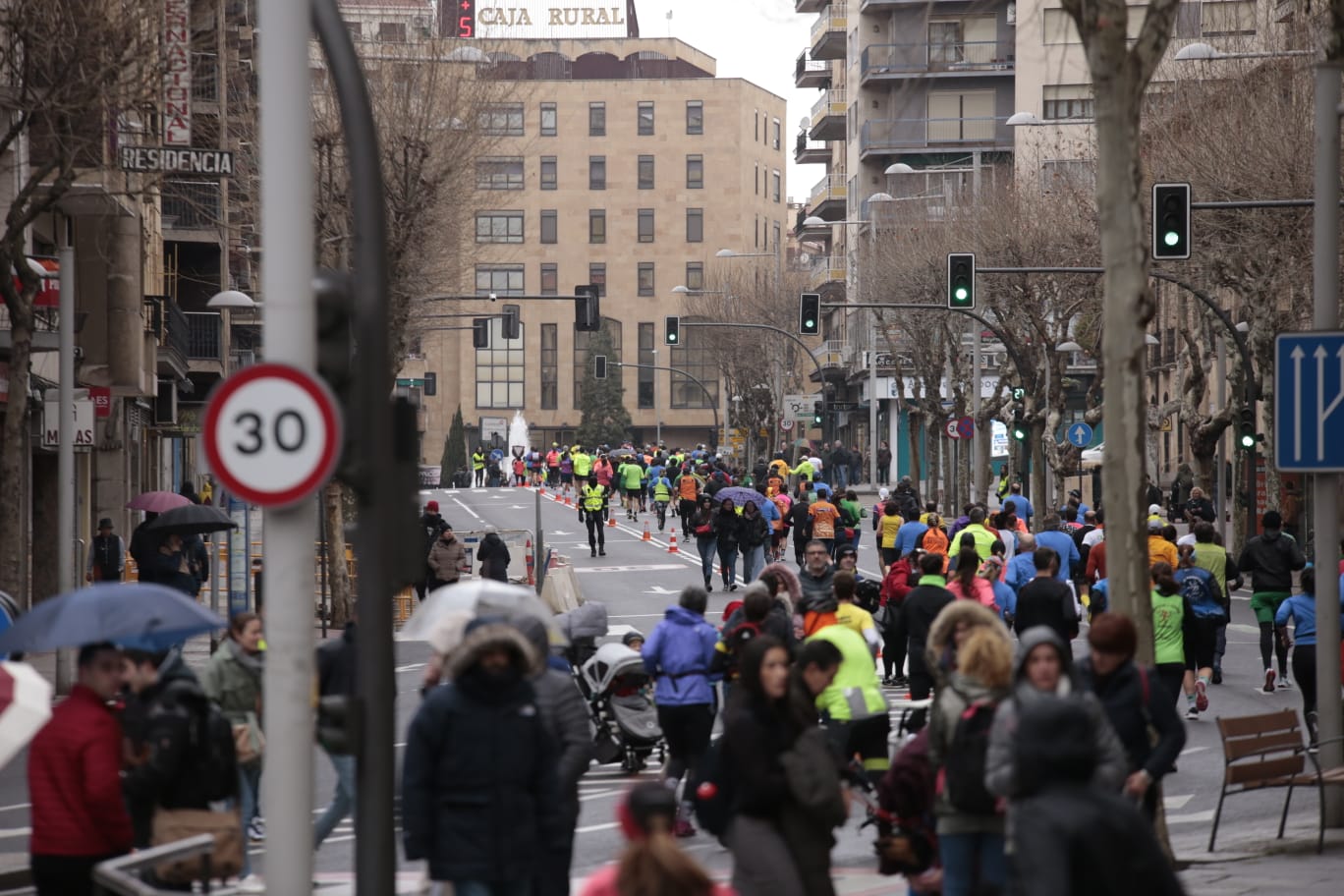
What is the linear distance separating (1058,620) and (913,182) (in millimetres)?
62885

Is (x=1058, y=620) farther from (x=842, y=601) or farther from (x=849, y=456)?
(x=849, y=456)

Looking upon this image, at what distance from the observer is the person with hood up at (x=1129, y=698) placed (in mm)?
8969

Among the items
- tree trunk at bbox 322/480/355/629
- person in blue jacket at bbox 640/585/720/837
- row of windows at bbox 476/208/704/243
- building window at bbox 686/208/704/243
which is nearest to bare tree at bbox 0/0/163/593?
tree trunk at bbox 322/480/355/629

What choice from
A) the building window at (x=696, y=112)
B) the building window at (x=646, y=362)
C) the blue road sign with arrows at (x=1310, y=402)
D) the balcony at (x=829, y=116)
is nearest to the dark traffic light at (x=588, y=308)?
the blue road sign with arrows at (x=1310, y=402)

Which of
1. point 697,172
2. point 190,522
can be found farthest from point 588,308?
point 697,172

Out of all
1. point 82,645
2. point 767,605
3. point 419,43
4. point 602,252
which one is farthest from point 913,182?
point 82,645

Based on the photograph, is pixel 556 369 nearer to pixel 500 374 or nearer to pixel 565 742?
pixel 500 374

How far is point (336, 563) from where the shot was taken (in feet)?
98.1

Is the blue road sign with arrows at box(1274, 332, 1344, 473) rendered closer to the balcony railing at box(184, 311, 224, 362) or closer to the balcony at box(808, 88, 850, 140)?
the balcony railing at box(184, 311, 224, 362)

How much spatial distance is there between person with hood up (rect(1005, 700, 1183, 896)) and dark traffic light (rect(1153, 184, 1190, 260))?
680 inches

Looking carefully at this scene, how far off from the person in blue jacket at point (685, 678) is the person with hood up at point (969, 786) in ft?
16.1

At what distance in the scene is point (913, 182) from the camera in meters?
78.2

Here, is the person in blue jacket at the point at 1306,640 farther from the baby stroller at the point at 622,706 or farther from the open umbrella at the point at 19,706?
the open umbrella at the point at 19,706

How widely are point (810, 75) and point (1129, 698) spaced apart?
292 ft
